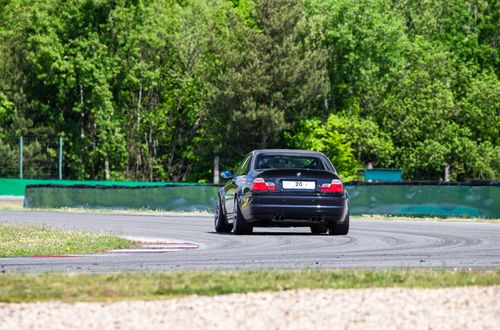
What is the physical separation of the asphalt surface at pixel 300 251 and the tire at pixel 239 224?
0.19 metres

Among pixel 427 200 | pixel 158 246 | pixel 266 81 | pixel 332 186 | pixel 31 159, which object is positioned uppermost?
pixel 266 81

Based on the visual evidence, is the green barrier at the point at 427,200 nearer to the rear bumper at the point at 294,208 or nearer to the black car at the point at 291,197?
the black car at the point at 291,197

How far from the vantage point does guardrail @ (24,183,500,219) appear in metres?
31.6

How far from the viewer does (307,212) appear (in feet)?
66.7

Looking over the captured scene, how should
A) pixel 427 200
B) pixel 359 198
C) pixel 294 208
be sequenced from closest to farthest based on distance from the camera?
pixel 294 208, pixel 427 200, pixel 359 198

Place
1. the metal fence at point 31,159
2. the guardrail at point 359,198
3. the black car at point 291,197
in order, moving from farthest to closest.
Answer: the metal fence at point 31,159 → the guardrail at point 359,198 → the black car at point 291,197

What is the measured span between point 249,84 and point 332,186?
5268cm

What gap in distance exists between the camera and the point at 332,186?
67.0ft

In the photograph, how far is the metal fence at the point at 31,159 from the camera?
214 feet

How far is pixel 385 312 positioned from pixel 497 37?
73835 millimetres

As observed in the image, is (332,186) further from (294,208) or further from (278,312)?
(278,312)

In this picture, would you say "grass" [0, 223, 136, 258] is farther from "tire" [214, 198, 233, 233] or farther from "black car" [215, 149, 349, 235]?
"tire" [214, 198, 233, 233]

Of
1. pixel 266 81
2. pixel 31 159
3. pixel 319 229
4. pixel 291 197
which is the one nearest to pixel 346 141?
pixel 266 81

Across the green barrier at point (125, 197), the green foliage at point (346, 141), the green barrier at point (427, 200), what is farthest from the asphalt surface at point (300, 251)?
the green foliage at point (346, 141)
